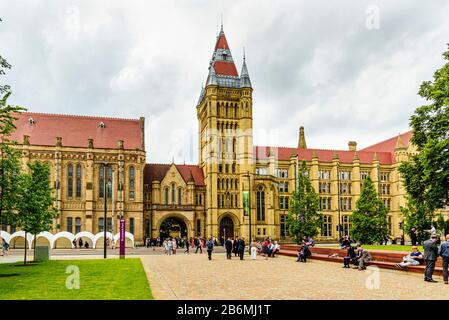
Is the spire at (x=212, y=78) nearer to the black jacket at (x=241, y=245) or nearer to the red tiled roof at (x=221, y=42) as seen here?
the red tiled roof at (x=221, y=42)

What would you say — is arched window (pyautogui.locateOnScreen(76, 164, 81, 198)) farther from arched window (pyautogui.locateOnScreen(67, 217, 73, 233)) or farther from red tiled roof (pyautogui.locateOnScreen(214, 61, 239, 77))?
red tiled roof (pyautogui.locateOnScreen(214, 61, 239, 77))

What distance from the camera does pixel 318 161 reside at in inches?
3647

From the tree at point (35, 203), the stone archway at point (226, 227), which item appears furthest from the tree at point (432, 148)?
the stone archway at point (226, 227)

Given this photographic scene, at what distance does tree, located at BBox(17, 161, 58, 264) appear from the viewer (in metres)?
29.5

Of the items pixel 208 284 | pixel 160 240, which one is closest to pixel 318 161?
pixel 160 240

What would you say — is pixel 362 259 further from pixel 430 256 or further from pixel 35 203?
pixel 35 203

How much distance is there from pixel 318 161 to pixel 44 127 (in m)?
47.8

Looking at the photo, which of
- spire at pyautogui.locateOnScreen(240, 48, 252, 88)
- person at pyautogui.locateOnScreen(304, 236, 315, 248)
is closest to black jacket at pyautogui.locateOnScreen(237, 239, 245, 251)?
person at pyautogui.locateOnScreen(304, 236, 315, 248)

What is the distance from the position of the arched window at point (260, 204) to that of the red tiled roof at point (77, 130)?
65.0 ft

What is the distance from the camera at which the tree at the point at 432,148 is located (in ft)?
99.2

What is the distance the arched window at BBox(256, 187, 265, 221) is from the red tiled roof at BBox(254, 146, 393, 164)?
8809 millimetres
